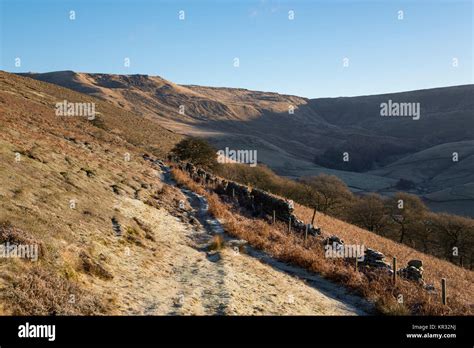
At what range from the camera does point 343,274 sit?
15.2m

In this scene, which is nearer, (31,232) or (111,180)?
(31,232)

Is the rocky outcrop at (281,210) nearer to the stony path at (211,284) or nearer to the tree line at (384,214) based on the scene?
the stony path at (211,284)

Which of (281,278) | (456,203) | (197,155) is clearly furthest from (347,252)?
(456,203)

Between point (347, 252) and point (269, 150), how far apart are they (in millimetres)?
176075

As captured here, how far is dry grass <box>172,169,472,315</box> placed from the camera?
12562 millimetres

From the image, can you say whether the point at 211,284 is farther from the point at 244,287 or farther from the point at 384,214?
the point at 384,214

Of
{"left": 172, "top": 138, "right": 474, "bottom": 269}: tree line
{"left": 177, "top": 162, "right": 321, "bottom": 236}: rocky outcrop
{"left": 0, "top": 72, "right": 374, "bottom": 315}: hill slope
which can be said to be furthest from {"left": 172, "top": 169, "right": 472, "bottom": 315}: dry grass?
{"left": 172, "top": 138, "right": 474, "bottom": 269}: tree line

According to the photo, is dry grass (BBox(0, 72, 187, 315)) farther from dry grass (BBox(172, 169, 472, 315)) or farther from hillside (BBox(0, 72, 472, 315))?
dry grass (BBox(172, 169, 472, 315))

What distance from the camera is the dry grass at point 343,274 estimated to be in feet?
41.2

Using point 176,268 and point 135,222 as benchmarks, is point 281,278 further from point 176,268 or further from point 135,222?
point 135,222

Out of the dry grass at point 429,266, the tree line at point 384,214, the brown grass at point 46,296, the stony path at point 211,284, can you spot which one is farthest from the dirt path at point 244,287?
the tree line at point 384,214
